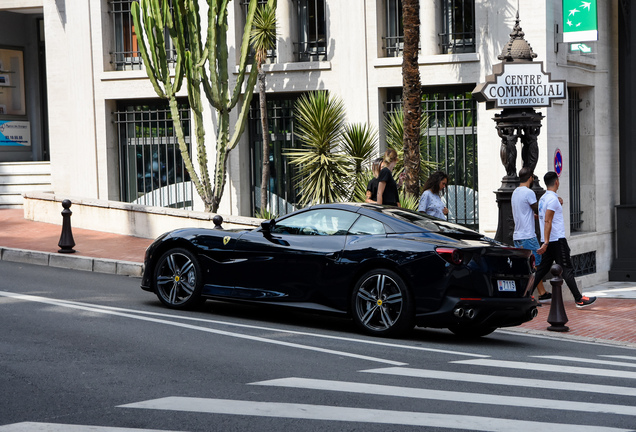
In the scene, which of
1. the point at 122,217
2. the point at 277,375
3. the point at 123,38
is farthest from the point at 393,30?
the point at 277,375

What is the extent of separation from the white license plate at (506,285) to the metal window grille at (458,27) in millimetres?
10859

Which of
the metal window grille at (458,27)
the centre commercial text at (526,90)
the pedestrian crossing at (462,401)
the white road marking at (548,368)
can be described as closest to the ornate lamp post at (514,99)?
the centre commercial text at (526,90)

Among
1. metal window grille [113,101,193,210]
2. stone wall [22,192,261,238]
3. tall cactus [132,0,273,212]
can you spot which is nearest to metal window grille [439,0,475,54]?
tall cactus [132,0,273,212]

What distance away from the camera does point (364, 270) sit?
9.58 m

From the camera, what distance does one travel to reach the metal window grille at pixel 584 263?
20.4m

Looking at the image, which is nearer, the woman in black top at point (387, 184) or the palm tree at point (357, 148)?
the woman in black top at point (387, 184)

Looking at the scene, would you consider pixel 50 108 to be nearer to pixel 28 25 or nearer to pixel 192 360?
pixel 28 25

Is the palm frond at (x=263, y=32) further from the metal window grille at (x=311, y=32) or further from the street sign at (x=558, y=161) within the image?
the street sign at (x=558, y=161)

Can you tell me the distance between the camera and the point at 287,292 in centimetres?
1001

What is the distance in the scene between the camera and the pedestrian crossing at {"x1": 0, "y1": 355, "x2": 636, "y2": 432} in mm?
6012

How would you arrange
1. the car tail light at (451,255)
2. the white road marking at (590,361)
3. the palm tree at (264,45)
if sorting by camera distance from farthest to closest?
the palm tree at (264,45) < the car tail light at (451,255) < the white road marking at (590,361)

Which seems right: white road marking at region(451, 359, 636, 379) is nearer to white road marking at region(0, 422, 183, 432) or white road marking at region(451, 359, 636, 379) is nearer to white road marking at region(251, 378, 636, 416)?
white road marking at region(251, 378, 636, 416)

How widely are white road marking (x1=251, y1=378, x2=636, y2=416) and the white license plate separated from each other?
2579 millimetres

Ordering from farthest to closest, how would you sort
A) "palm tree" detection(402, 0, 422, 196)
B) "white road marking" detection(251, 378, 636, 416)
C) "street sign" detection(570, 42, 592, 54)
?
"street sign" detection(570, 42, 592, 54) < "palm tree" detection(402, 0, 422, 196) < "white road marking" detection(251, 378, 636, 416)
